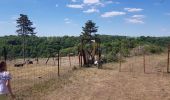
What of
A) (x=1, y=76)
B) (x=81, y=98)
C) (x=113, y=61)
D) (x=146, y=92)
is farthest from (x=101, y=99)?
(x=113, y=61)

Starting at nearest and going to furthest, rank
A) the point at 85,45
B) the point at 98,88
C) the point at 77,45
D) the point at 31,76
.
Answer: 1. the point at 98,88
2. the point at 31,76
3. the point at 85,45
4. the point at 77,45

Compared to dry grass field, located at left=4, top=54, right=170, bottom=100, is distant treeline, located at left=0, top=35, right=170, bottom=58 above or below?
above

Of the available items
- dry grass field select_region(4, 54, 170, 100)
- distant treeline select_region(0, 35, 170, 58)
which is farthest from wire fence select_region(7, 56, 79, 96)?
distant treeline select_region(0, 35, 170, 58)

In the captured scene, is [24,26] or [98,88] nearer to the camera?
[98,88]

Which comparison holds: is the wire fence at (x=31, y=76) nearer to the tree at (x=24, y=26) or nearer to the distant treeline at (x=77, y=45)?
the distant treeline at (x=77, y=45)

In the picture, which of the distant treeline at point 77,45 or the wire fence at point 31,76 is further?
the distant treeline at point 77,45

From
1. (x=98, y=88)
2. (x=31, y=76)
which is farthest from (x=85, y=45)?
(x=98, y=88)

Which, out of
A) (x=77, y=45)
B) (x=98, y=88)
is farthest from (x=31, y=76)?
(x=77, y=45)

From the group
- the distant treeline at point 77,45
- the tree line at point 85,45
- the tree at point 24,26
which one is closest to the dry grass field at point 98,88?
the tree line at point 85,45

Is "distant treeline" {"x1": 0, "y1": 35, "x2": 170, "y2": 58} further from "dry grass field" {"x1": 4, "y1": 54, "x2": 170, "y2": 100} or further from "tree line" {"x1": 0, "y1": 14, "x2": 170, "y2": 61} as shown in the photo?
"dry grass field" {"x1": 4, "y1": 54, "x2": 170, "y2": 100}

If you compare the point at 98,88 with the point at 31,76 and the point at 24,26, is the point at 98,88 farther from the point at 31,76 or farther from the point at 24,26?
the point at 24,26

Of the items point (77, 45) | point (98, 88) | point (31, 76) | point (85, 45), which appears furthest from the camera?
point (77, 45)

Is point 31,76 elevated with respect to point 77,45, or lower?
lower

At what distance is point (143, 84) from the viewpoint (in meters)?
16.1
